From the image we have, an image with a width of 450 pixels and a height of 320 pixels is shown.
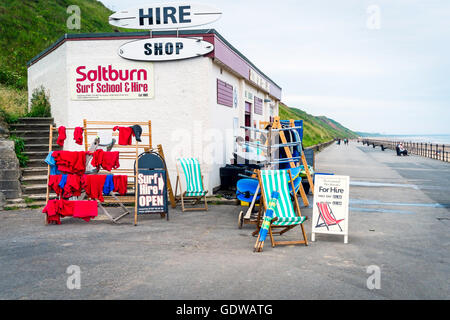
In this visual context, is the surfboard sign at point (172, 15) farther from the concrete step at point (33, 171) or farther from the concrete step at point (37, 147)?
the concrete step at point (33, 171)

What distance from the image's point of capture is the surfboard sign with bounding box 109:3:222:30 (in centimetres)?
1129

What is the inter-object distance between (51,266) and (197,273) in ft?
6.81

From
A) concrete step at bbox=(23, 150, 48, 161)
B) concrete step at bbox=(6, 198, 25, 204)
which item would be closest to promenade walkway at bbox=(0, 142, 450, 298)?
concrete step at bbox=(6, 198, 25, 204)

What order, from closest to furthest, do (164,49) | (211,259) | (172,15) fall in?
1. (211,259)
2. (172,15)
3. (164,49)

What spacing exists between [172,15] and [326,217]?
23.6ft

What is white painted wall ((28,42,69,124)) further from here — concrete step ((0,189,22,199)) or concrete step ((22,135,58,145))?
concrete step ((0,189,22,199))

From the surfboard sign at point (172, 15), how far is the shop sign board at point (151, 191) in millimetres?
4588

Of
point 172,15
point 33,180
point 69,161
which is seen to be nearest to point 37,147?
point 33,180

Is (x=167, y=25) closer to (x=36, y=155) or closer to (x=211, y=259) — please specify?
(x=36, y=155)

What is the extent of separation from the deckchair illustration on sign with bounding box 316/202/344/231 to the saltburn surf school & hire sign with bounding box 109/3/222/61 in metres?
5.96

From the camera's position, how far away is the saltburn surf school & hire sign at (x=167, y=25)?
11.3m

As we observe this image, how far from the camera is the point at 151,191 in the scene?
887 centimetres

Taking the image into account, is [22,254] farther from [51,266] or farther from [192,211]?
[192,211]

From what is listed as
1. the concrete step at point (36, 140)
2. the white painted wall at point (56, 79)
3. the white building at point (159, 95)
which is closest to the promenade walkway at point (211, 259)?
the white building at point (159, 95)
